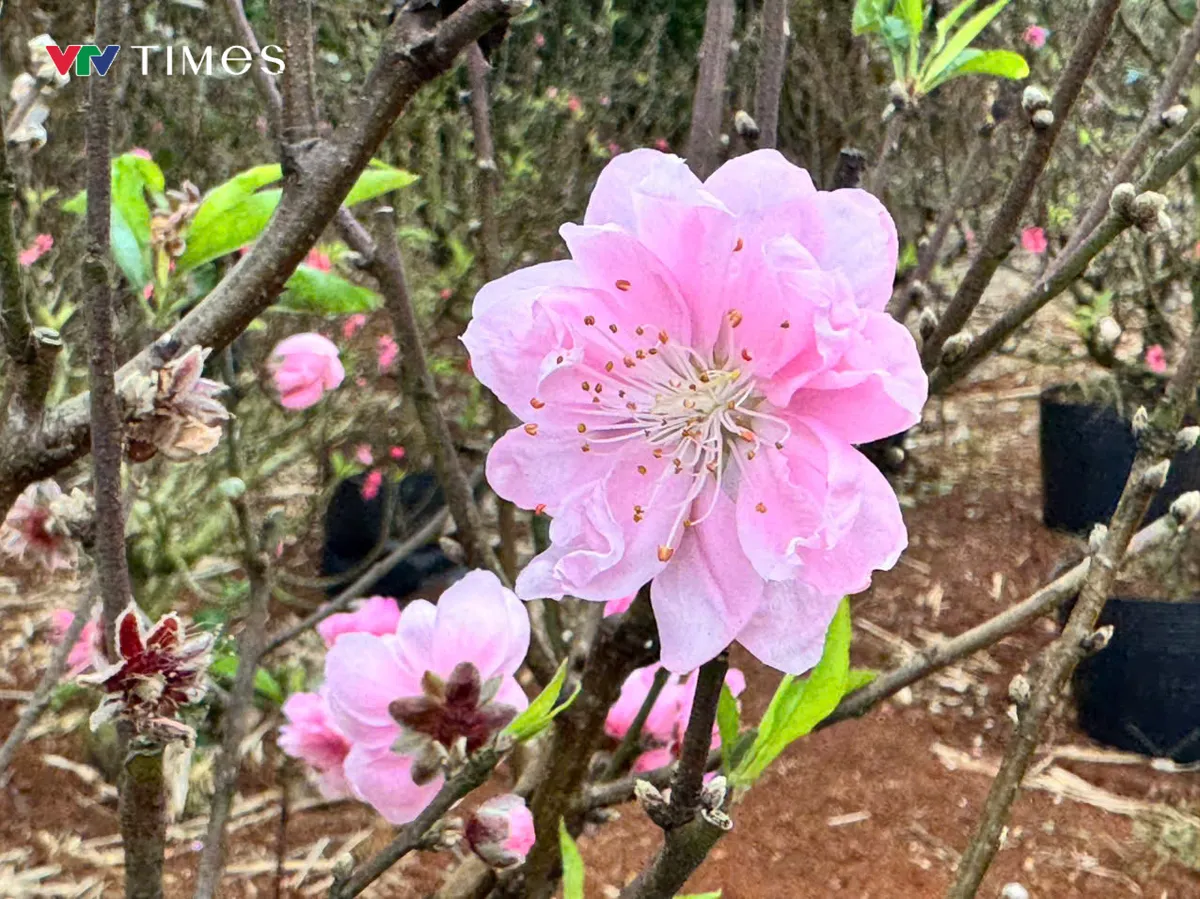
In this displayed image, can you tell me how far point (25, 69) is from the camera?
210cm

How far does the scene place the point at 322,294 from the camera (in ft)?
3.01

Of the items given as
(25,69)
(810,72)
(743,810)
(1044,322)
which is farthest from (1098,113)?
(25,69)

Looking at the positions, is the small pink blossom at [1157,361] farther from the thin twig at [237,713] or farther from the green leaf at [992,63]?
the thin twig at [237,713]

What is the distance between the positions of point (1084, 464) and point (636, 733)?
2774 millimetres

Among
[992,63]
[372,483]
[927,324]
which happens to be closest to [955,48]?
[992,63]

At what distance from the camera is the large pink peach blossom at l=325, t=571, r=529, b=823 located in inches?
25.5

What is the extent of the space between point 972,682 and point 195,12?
242 cm

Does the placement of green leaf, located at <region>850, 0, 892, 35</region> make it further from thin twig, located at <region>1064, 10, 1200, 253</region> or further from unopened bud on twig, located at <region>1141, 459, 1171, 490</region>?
unopened bud on twig, located at <region>1141, 459, 1171, 490</region>

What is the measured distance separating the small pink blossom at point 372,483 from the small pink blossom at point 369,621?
1831mm

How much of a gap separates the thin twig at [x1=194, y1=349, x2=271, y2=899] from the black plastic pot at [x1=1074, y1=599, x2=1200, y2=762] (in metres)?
2.02

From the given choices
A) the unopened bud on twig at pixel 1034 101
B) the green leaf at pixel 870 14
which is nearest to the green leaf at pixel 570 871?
the unopened bud on twig at pixel 1034 101

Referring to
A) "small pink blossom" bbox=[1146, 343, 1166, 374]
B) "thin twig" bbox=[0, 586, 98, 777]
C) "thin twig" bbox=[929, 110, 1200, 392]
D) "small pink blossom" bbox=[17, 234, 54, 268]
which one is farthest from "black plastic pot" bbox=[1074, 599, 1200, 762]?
"small pink blossom" bbox=[17, 234, 54, 268]

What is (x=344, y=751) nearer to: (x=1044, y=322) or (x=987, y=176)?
(x=987, y=176)

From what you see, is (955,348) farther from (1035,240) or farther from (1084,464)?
(1035,240)
